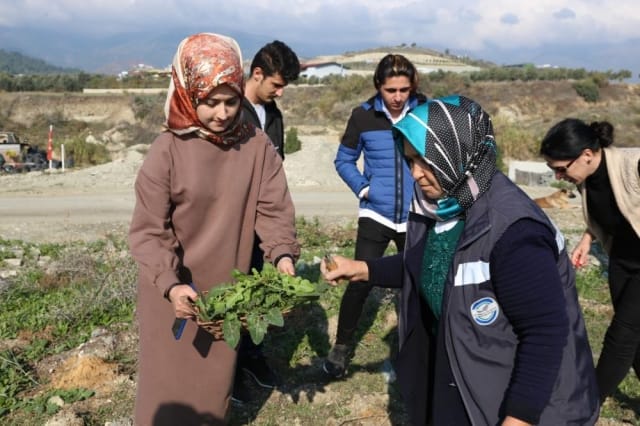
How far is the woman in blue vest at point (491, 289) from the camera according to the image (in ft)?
5.52

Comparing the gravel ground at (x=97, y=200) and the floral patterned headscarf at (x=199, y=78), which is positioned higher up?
the floral patterned headscarf at (x=199, y=78)

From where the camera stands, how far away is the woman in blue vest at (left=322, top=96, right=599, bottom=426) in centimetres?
168

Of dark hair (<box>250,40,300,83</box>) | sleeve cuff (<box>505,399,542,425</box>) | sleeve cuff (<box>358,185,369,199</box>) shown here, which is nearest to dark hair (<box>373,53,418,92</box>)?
dark hair (<box>250,40,300,83</box>)

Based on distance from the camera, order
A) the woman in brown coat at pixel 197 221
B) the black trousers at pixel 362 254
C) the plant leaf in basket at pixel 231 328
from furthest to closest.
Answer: the black trousers at pixel 362 254 < the woman in brown coat at pixel 197 221 < the plant leaf in basket at pixel 231 328

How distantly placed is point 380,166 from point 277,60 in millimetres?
927

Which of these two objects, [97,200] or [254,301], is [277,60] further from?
[97,200]

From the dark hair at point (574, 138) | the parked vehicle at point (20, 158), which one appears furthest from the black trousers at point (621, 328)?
the parked vehicle at point (20, 158)

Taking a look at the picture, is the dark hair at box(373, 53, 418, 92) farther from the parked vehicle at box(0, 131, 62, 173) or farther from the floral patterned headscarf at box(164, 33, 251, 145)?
the parked vehicle at box(0, 131, 62, 173)

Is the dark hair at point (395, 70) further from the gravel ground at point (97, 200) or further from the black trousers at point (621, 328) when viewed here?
the gravel ground at point (97, 200)

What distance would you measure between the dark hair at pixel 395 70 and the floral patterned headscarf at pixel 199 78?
137cm

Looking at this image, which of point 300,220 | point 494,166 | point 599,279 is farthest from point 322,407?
point 300,220

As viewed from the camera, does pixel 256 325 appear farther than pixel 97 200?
No

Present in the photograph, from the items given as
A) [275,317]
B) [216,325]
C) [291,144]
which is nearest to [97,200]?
[291,144]

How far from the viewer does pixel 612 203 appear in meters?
3.19
